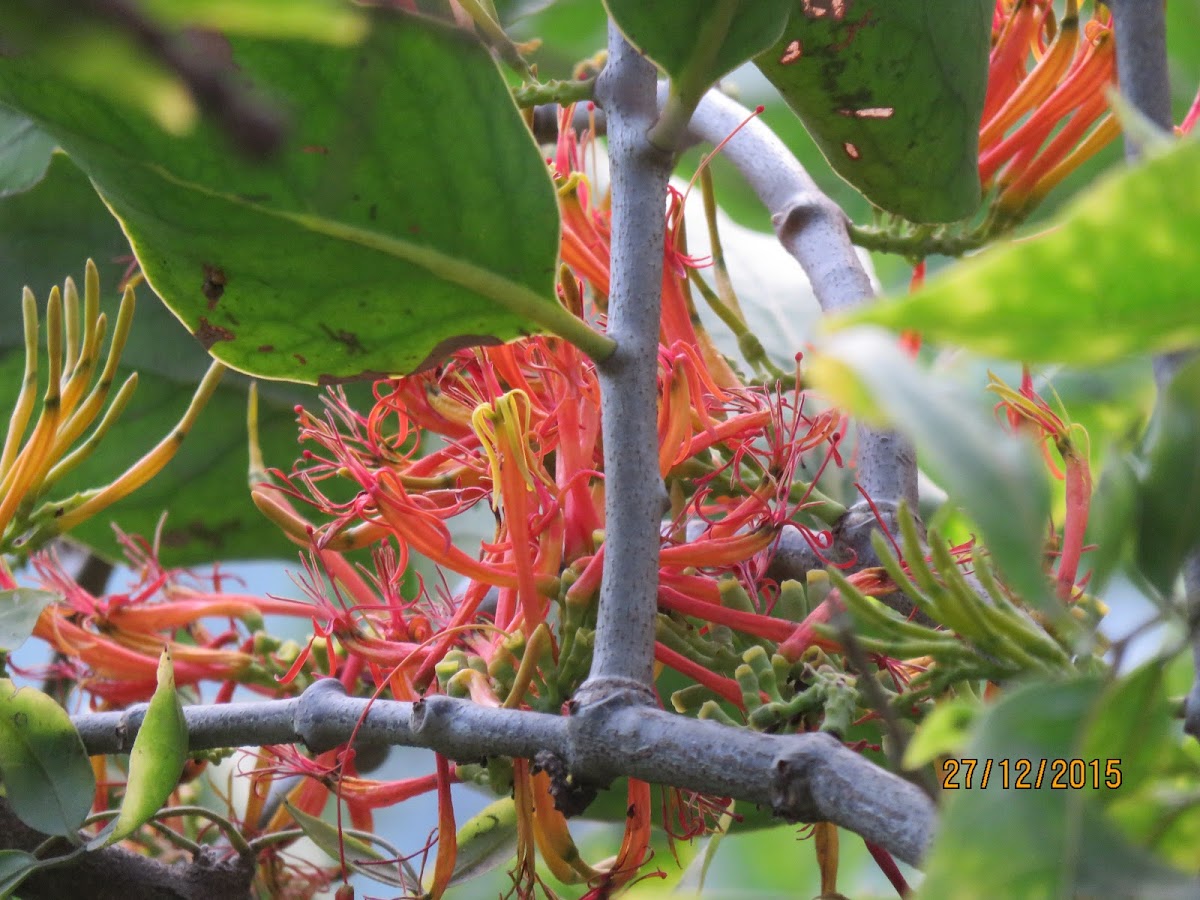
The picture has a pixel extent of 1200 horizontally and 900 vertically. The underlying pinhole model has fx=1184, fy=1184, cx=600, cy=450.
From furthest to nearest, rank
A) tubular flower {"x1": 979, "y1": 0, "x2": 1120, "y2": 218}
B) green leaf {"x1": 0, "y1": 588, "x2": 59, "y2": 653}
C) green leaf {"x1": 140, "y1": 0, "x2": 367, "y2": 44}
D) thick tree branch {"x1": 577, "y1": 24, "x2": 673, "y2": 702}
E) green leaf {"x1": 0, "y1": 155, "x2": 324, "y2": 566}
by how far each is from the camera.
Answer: green leaf {"x1": 0, "y1": 155, "x2": 324, "y2": 566}, tubular flower {"x1": 979, "y1": 0, "x2": 1120, "y2": 218}, green leaf {"x1": 0, "y1": 588, "x2": 59, "y2": 653}, thick tree branch {"x1": 577, "y1": 24, "x2": 673, "y2": 702}, green leaf {"x1": 140, "y1": 0, "x2": 367, "y2": 44}

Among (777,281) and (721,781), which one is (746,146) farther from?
(721,781)

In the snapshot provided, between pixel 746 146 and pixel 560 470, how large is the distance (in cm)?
27

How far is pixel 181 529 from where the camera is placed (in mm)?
751

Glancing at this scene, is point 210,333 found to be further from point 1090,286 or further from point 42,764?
point 1090,286

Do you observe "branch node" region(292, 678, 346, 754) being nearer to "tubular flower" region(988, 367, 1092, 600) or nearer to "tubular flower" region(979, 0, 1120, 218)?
"tubular flower" region(988, 367, 1092, 600)

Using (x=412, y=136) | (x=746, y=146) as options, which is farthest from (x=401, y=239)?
(x=746, y=146)

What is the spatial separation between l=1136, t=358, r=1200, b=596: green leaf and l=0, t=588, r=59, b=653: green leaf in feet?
1.25

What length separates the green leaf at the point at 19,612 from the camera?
1.45ft

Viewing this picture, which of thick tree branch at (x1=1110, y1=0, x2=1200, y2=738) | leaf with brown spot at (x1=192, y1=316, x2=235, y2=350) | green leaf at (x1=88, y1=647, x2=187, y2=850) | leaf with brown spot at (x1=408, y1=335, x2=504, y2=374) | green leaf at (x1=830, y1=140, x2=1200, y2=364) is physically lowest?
green leaf at (x1=88, y1=647, x2=187, y2=850)

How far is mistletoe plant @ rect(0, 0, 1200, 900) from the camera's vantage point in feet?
0.60

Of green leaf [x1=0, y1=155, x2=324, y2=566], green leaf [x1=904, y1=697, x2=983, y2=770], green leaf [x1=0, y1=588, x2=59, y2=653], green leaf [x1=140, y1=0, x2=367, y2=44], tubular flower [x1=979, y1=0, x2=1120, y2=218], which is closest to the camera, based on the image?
green leaf [x1=140, y1=0, x2=367, y2=44]

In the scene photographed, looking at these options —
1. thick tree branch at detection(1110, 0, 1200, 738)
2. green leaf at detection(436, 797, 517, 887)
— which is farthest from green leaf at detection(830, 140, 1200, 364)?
green leaf at detection(436, 797, 517, 887)

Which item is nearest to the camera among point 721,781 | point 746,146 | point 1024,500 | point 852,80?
point 1024,500

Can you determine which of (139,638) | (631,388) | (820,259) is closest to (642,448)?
(631,388)
